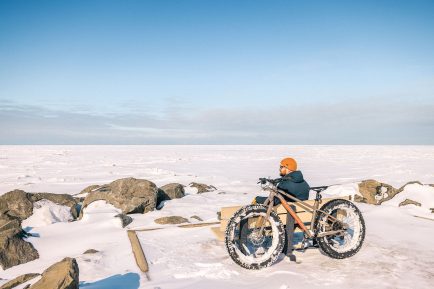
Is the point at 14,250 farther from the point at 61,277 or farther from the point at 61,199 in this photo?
the point at 61,199

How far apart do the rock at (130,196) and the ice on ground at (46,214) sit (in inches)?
29.7

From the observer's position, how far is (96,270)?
6.61 m

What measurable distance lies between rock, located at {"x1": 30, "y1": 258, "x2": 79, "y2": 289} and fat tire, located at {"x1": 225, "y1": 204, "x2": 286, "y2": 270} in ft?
7.68

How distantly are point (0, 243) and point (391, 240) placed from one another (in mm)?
8673

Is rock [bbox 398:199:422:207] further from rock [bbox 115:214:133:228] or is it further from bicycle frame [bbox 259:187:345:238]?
rock [bbox 115:214:133:228]

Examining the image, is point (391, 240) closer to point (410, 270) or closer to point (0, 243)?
point (410, 270)

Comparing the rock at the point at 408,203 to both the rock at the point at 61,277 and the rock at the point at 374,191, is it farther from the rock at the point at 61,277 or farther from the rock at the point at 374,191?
the rock at the point at 61,277

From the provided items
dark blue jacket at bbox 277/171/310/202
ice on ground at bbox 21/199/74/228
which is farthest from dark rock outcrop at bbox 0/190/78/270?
dark blue jacket at bbox 277/171/310/202

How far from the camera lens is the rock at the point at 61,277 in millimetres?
4664

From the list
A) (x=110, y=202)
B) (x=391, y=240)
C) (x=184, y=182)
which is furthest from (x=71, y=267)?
(x=184, y=182)

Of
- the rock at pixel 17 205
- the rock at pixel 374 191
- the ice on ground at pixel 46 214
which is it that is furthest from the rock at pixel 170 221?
the rock at pixel 374 191

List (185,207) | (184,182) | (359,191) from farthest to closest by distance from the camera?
1. (184,182)
2. (359,191)
3. (185,207)

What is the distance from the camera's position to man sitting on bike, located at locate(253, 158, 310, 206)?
627 centimetres

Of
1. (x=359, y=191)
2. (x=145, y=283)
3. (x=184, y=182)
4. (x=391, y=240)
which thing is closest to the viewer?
(x=145, y=283)
